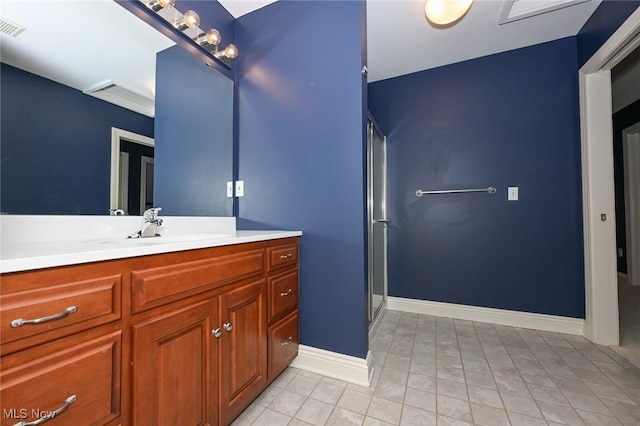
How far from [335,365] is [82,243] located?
1300mm

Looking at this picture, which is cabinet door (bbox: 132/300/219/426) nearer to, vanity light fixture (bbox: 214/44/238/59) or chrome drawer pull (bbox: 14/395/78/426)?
chrome drawer pull (bbox: 14/395/78/426)

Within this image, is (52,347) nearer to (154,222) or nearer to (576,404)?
(154,222)

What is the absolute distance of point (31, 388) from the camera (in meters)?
0.52

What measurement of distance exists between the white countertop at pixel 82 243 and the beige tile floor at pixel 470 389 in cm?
80

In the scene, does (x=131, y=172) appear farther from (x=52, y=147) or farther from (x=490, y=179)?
(x=490, y=179)

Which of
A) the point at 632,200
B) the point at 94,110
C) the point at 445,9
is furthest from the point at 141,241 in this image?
the point at 632,200

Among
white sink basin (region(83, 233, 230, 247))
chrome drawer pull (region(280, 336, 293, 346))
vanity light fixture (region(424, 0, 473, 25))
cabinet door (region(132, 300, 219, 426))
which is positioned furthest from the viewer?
vanity light fixture (region(424, 0, 473, 25))

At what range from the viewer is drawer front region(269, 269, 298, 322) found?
1.29 meters

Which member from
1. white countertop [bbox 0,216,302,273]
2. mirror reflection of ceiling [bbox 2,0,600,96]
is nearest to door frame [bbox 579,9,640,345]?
mirror reflection of ceiling [bbox 2,0,600,96]

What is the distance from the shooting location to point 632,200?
3.33 m

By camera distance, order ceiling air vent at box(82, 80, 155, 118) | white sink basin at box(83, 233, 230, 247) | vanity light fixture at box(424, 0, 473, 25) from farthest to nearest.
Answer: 1. vanity light fixture at box(424, 0, 473, 25)
2. ceiling air vent at box(82, 80, 155, 118)
3. white sink basin at box(83, 233, 230, 247)

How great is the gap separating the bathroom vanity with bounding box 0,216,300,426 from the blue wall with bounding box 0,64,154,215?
217 mm

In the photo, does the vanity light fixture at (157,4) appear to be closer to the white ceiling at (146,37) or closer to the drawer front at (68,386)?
the white ceiling at (146,37)

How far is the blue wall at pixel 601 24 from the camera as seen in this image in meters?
1.48
